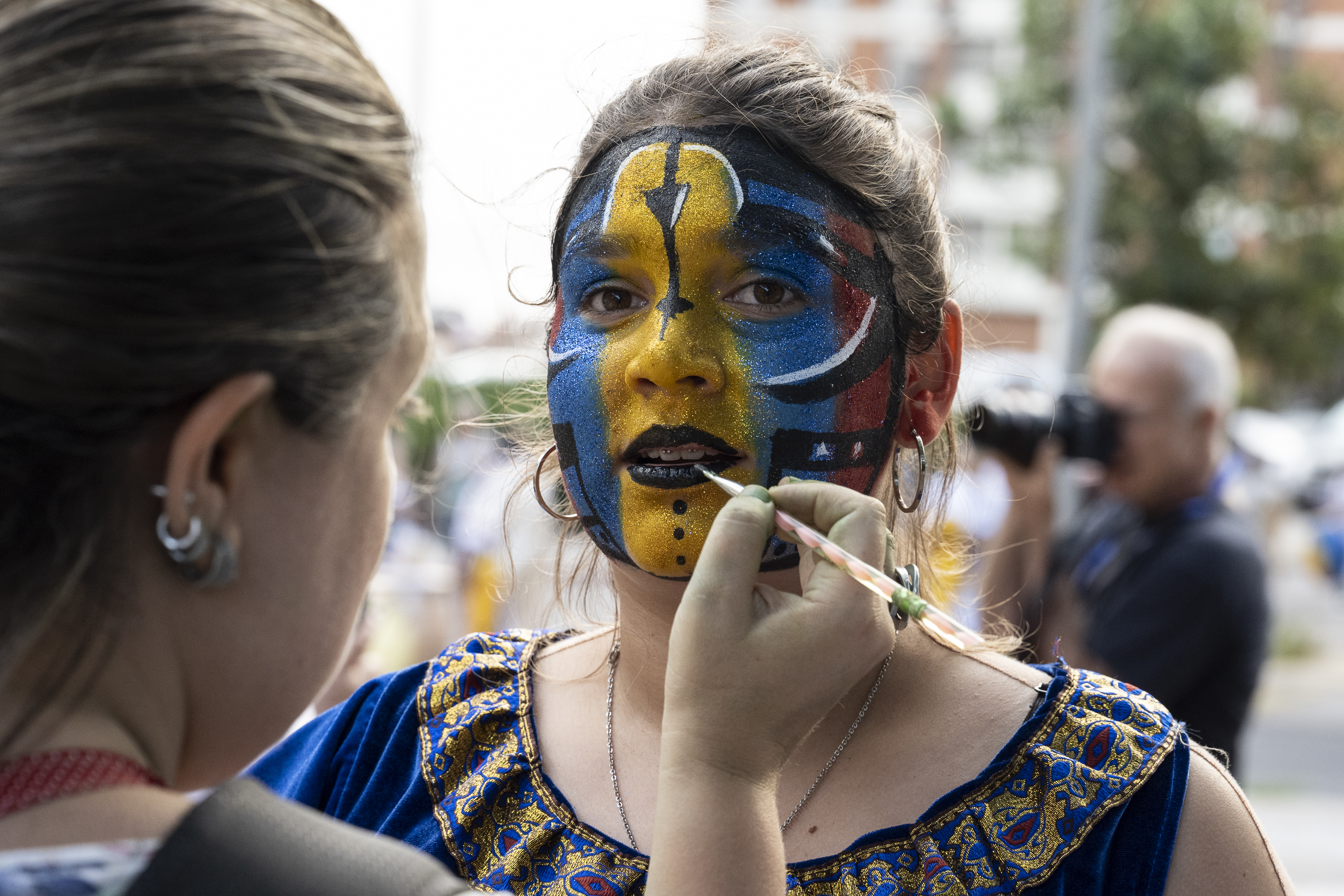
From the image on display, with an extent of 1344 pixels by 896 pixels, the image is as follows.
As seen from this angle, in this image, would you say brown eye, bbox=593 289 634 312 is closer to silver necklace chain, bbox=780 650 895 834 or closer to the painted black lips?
the painted black lips

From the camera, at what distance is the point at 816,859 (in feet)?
4.05

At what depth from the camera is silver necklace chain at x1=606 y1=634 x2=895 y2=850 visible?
1.31 metres

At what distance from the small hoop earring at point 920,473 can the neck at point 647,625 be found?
0.58ft

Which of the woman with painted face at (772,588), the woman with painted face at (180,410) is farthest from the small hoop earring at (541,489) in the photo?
the woman with painted face at (180,410)

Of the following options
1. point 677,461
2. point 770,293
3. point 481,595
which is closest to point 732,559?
point 677,461

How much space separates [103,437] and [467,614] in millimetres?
5524

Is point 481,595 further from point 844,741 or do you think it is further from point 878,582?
point 878,582

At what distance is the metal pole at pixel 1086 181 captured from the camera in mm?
6125

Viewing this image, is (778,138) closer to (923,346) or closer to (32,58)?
(923,346)

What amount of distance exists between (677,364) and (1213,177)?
1366 centimetres

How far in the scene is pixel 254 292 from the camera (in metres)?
0.79

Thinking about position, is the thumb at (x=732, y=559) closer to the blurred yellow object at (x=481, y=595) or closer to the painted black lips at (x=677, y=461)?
the painted black lips at (x=677, y=461)

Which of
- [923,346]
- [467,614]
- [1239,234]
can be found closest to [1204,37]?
[1239,234]


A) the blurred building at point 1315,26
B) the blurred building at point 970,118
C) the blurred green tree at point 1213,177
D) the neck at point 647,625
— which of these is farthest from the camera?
the blurred building at point 1315,26
